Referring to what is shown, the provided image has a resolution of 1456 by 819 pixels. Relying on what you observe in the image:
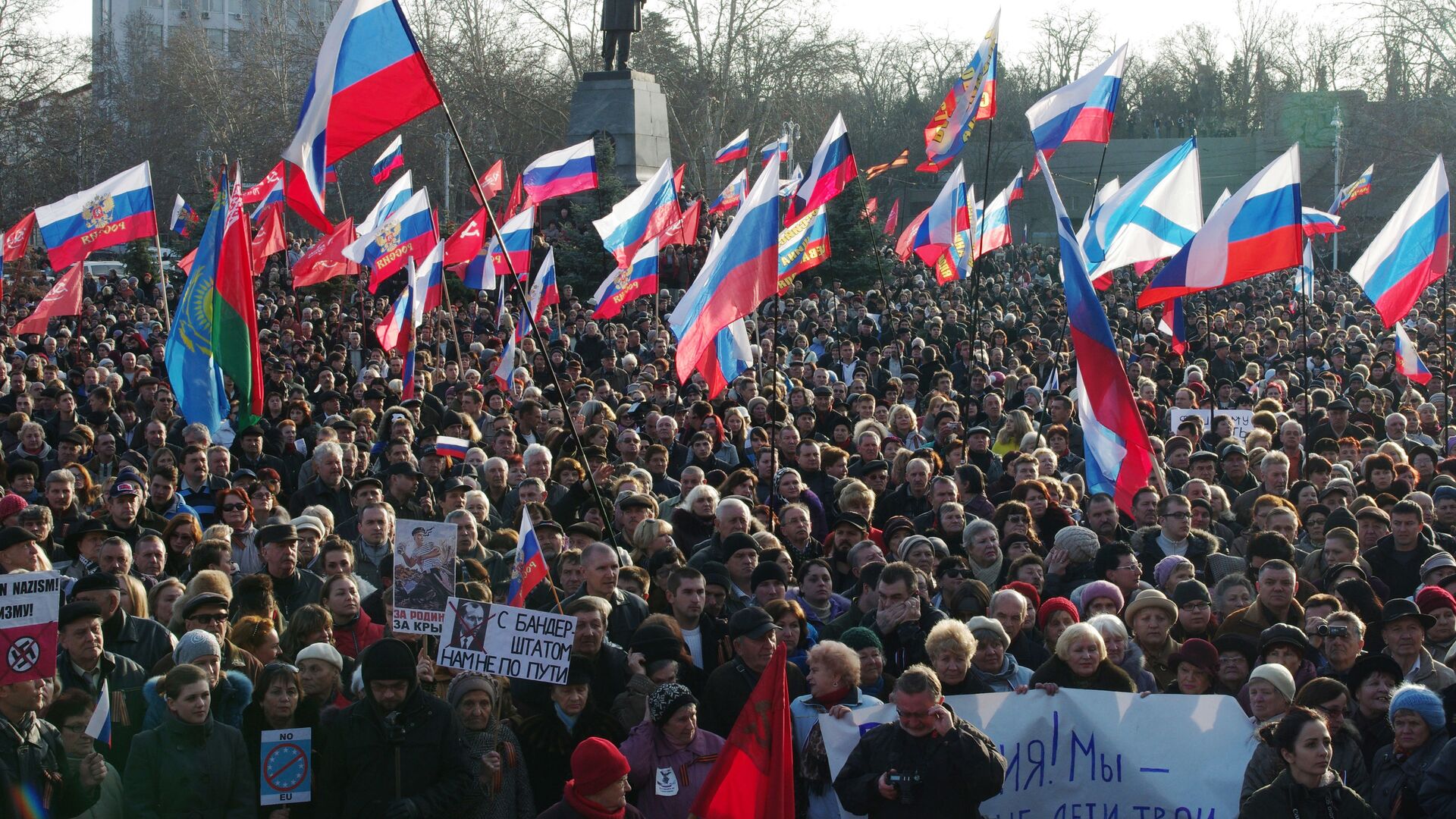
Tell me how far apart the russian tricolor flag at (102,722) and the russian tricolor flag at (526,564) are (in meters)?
1.57

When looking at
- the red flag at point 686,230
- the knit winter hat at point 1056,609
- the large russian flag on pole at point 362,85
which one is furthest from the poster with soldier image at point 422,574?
the red flag at point 686,230

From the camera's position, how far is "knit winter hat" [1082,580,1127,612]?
23.1 ft

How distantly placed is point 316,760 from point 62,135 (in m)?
51.1

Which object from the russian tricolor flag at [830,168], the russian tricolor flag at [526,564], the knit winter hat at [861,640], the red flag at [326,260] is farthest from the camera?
the red flag at [326,260]

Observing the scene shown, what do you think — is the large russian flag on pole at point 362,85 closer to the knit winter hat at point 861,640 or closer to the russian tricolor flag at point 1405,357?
the knit winter hat at point 861,640

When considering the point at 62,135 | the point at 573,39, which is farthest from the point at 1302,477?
the point at 573,39

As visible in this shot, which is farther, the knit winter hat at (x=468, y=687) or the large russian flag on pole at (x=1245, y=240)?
the large russian flag on pole at (x=1245, y=240)

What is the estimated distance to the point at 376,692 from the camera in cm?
539

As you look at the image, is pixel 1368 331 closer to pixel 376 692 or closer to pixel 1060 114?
pixel 1060 114

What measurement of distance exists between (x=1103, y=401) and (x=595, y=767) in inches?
181

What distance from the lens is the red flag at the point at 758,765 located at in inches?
192

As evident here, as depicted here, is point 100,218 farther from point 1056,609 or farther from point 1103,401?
point 1056,609

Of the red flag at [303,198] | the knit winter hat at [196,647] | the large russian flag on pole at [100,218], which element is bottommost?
the knit winter hat at [196,647]

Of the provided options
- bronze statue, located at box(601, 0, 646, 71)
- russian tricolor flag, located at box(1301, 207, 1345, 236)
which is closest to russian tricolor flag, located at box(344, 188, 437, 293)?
russian tricolor flag, located at box(1301, 207, 1345, 236)
